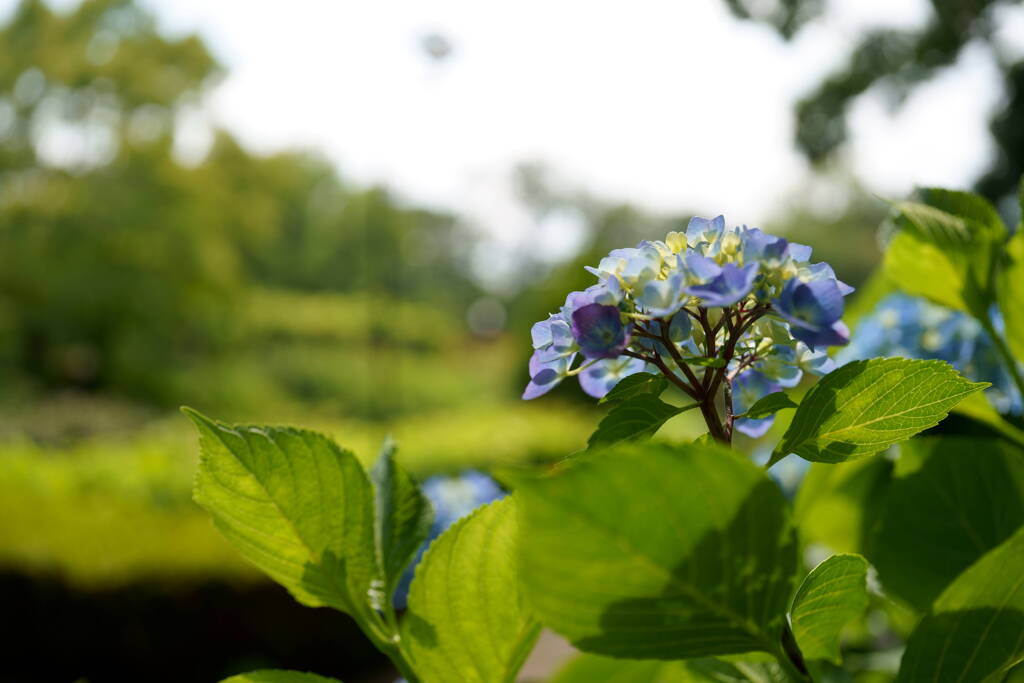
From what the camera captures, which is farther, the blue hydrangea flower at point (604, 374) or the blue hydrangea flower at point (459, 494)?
the blue hydrangea flower at point (459, 494)

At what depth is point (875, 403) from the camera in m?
0.37

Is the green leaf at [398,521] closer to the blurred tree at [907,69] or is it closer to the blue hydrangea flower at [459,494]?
the blue hydrangea flower at [459,494]

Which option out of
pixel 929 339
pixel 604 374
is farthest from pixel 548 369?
pixel 929 339

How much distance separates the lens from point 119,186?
60.4 feet

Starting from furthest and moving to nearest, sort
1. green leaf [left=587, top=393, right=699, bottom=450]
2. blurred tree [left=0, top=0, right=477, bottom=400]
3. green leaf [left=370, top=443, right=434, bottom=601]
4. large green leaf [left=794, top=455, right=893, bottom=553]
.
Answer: blurred tree [left=0, top=0, right=477, bottom=400] → large green leaf [left=794, top=455, right=893, bottom=553] → green leaf [left=370, top=443, right=434, bottom=601] → green leaf [left=587, top=393, right=699, bottom=450]

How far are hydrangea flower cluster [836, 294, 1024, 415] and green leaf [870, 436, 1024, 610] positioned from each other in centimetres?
33

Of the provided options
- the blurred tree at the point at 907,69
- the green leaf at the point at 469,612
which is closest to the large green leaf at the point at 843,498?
the green leaf at the point at 469,612

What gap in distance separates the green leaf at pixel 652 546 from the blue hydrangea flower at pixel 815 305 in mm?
146

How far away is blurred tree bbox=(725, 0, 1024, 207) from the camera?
1047cm

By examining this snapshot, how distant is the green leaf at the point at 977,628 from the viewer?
1.24 feet

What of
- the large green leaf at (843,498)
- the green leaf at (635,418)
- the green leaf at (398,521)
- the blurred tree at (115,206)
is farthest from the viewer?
the blurred tree at (115,206)

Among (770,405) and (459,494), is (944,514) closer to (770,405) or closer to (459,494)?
(770,405)

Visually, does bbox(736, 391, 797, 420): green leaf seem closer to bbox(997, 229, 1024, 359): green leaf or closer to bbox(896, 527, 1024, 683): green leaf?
bbox(896, 527, 1024, 683): green leaf

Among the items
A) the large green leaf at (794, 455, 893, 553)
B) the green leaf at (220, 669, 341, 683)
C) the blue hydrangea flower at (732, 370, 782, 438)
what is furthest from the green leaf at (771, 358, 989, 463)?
the large green leaf at (794, 455, 893, 553)
